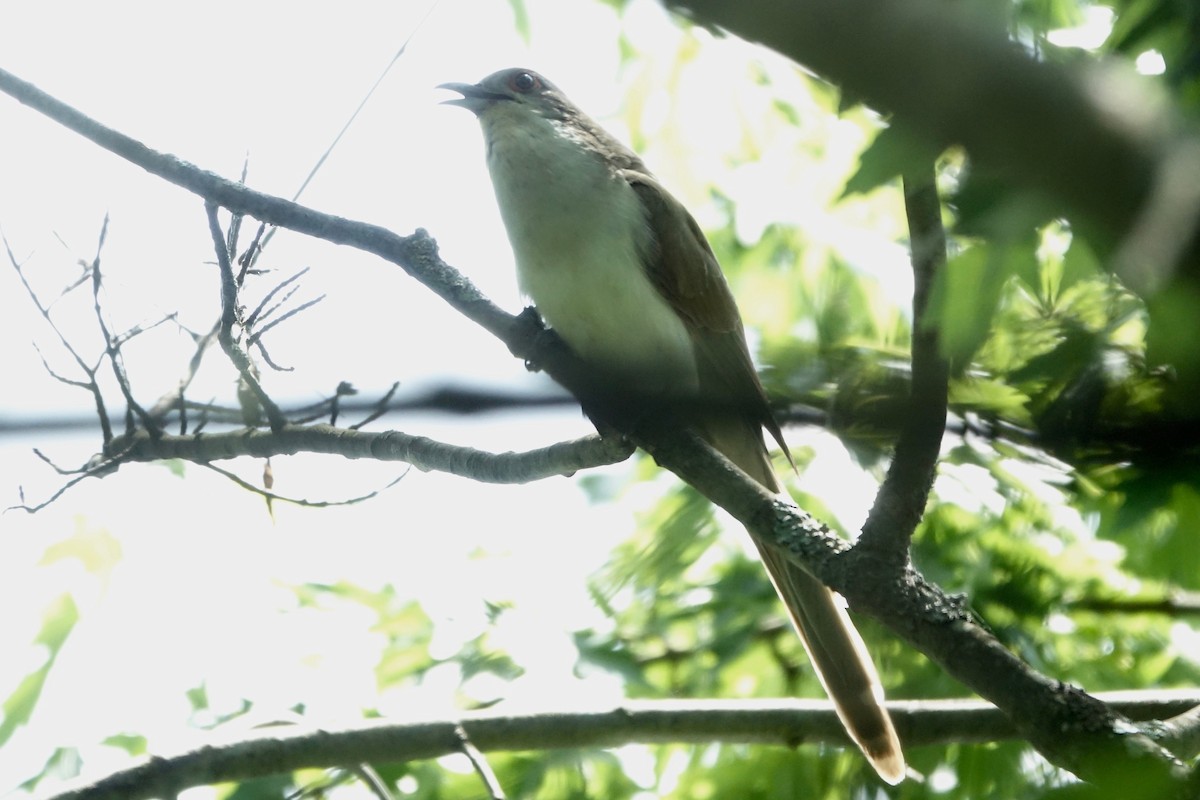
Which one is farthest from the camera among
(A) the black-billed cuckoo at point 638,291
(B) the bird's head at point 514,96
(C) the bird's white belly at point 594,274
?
(B) the bird's head at point 514,96

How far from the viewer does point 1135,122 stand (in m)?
1.24

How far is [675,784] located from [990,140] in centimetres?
439

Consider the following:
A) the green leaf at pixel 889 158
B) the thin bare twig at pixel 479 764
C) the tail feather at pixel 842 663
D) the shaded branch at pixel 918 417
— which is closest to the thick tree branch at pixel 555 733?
the thin bare twig at pixel 479 764

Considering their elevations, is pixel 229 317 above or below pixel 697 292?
below

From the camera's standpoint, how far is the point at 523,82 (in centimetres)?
584

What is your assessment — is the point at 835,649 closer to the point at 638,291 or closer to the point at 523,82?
the point at 638,291

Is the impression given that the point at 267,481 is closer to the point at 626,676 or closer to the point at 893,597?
the point at 626,676

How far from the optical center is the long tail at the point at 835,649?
3.91 metres

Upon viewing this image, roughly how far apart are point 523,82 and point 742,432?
235cm

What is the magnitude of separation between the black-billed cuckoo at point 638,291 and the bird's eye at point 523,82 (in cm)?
58

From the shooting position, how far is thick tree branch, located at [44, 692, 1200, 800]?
3.88 metres

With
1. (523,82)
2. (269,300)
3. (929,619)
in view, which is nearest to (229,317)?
(269,300)

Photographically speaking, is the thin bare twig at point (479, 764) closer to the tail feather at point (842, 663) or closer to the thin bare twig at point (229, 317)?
the tail feather at point (842, 663)

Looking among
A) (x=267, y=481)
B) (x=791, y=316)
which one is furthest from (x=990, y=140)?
A: (x=791, y=316)
